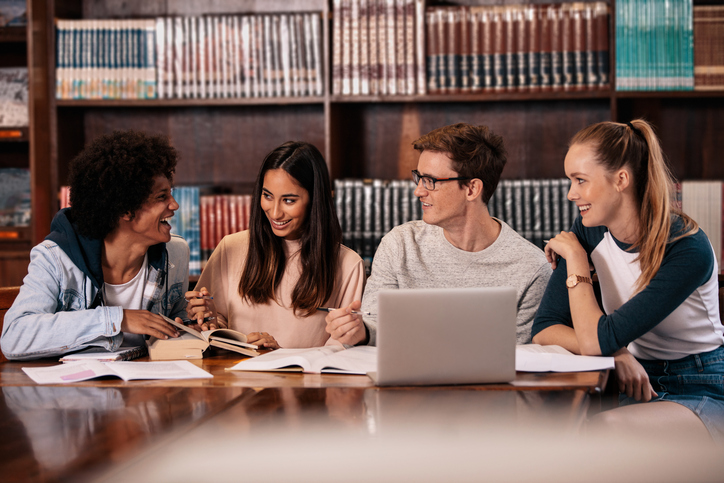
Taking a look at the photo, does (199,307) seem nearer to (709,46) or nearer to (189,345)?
(189,345)

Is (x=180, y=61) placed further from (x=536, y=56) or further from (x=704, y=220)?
(x=704, y=220)

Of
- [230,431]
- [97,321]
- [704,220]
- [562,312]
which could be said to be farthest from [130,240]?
[704,220]

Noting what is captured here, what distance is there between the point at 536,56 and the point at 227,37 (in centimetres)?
128

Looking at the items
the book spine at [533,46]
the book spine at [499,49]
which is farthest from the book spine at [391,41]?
the book spine at [533,46]

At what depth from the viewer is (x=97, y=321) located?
58.9 inches

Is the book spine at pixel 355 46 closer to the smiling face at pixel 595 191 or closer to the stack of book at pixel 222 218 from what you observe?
the stack of book at pixel 222 218

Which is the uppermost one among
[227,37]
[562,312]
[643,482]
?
[227,37]

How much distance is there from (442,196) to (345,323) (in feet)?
1.80

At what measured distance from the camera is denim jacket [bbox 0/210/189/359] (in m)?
1.48

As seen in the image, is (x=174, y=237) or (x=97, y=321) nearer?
(x=97, y=321)

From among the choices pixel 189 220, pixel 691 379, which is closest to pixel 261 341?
pixel 691 379

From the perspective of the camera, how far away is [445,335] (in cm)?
115

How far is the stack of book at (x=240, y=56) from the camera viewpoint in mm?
2738

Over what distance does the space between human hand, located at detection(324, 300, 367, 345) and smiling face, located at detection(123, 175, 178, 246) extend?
556mm
